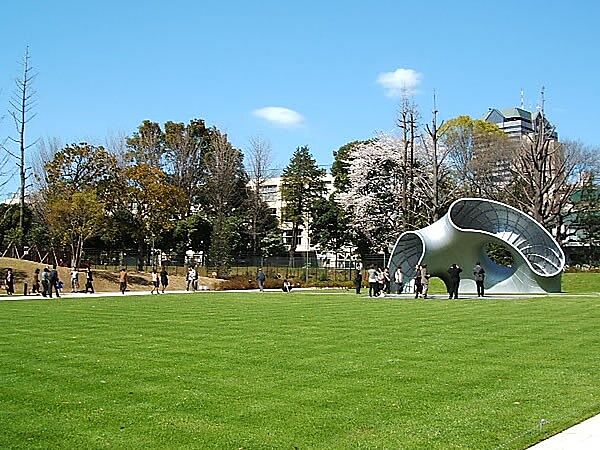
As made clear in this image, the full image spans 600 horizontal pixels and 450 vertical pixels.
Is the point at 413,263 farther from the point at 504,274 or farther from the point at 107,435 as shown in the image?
the point at 107,435

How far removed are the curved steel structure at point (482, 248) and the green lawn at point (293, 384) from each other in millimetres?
21055

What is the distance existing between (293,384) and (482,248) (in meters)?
32.9

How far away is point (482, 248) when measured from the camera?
41.2 meters

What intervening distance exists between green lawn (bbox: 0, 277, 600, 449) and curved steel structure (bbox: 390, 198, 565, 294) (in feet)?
69.1

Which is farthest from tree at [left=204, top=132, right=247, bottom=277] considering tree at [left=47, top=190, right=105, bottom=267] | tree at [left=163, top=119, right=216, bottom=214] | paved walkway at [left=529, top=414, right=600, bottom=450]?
paved walkway at [left=529, top=414, right=600, bottom=450]

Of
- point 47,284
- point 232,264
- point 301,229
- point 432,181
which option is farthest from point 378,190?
point 47,284

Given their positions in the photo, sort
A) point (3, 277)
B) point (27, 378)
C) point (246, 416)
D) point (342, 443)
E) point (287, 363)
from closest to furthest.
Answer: point (342, 443)
point (246, 416)
point (27, 378)
point (287, 363)
point (3, 277)

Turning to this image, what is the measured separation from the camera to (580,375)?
1099 cm

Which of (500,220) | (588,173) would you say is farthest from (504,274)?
(588,173)

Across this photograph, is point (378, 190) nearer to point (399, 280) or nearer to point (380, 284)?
point (399, 280)

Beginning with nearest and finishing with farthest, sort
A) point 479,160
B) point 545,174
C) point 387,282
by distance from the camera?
point 387,282
point 545,174
point 479,160

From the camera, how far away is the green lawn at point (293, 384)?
7.38 m

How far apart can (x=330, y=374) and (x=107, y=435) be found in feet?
13.8

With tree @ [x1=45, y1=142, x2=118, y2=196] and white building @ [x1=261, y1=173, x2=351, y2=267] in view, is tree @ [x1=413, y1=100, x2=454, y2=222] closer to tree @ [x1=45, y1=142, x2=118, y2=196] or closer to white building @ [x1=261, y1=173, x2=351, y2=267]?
white building @ [x1=261, y1=173, x2=351, y2=267]
